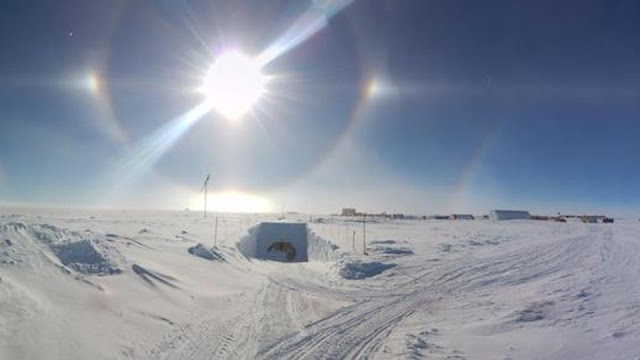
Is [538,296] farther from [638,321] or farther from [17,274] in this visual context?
[17,274]

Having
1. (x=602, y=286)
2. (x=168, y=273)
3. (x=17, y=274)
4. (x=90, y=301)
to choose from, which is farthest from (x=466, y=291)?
(x=17, y=274)

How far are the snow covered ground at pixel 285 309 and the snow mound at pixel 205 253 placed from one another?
6.26ft

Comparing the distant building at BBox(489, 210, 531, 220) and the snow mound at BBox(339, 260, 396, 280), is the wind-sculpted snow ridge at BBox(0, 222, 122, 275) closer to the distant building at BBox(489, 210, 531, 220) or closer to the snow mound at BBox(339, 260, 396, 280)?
the snow mound at BBox(339, 260, 396, 280)

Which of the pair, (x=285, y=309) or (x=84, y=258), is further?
(x=285, y=309)

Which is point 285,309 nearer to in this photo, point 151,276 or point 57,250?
point 151,276

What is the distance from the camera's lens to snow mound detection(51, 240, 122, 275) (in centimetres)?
1283

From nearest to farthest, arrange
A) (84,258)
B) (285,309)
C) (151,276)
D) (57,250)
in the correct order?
(57,250), (84,258), (285,309), (151,276)

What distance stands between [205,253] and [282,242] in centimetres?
2828

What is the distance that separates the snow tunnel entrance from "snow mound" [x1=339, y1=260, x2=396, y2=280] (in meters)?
25.1

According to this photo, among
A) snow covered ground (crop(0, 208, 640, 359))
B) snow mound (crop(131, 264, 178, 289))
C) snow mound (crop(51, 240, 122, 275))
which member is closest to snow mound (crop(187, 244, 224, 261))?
snow covered ground (crop(0, 208, 640, 359))

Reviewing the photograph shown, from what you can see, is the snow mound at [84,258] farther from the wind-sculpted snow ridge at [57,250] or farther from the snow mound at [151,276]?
the snow mound at [151,276]

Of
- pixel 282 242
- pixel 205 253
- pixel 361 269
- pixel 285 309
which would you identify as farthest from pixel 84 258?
pixel 282 242

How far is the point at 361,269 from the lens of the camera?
2209cm

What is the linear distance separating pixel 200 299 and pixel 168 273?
2429 millimetres
